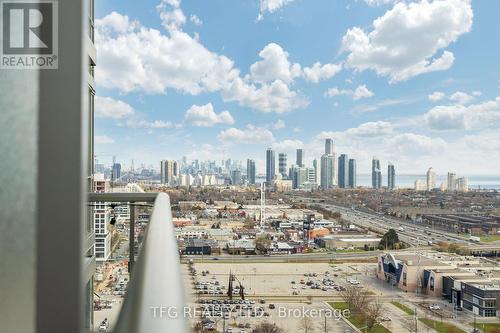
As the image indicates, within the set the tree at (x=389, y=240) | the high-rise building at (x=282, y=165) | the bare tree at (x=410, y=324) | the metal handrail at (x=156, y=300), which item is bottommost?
the bare tree at (x=410, y=324)

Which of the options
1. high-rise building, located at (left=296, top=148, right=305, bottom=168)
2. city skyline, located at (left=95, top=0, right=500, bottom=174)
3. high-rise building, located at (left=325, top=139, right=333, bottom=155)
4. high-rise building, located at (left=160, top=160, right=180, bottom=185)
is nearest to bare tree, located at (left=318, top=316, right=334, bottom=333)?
high-rise building, located at (left=160, top=160, right=180, bottom=185)

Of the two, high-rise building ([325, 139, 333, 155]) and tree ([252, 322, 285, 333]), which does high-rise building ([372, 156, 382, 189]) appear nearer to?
high-rise building ([325, 139, 333, 155])

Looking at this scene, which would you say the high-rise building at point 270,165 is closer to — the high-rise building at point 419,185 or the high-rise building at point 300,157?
the high-rise building at point 300,157

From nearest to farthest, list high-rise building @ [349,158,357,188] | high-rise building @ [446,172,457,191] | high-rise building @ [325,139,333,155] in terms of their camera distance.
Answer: high-rise building @ [446,172,457,191]
high-rise building @ [349,158,357,188]
high-rise building @ [325,139,333,155]

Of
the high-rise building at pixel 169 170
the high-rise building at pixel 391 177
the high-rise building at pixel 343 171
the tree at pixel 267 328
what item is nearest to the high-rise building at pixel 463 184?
the high-rise building at pixel 391 177

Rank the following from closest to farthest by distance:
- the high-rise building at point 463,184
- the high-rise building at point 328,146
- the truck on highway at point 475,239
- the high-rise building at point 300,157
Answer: the truck on highway at point 475,239, the high-rise building at point 463,184, the high-rise building at point 300,157, the high-rise building at point 328,146

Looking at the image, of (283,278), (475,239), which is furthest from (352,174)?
(283,278)

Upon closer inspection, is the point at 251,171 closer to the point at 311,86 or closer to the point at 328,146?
the point at 328,146
